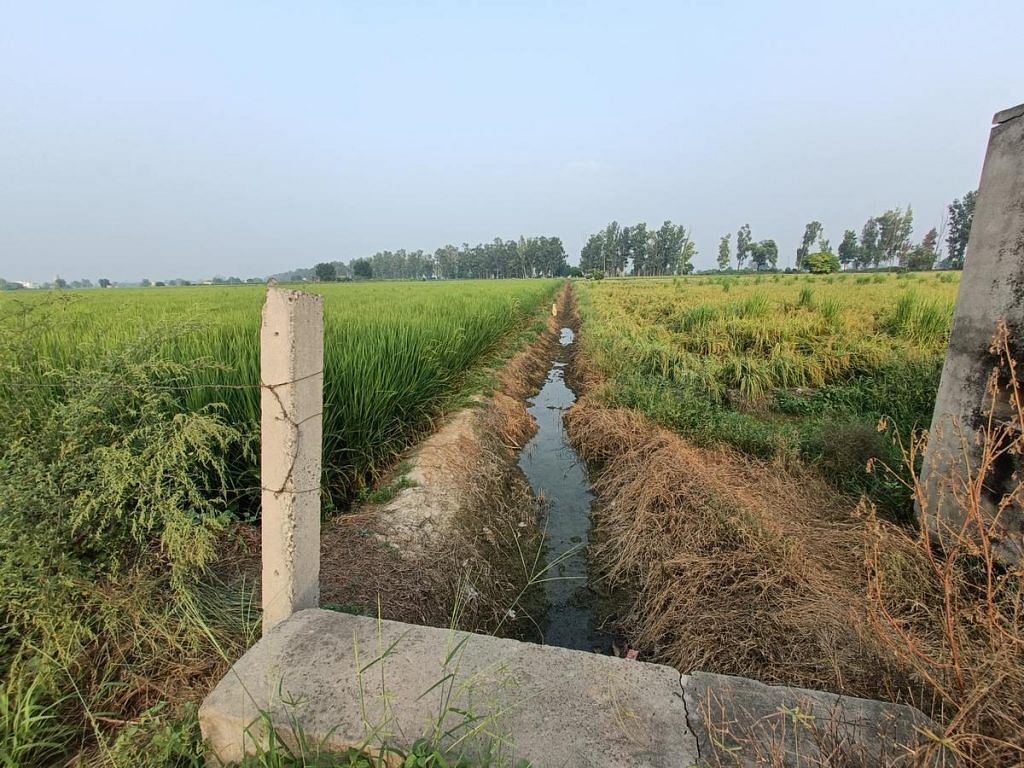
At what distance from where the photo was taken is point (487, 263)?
8612cm

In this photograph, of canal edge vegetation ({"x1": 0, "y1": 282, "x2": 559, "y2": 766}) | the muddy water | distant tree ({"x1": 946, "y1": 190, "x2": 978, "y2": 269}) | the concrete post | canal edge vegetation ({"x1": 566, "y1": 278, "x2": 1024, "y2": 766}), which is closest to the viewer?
canal edge vegetation ({"x1": 566, "y1": 278, "x2": 1024, "y2": 766})

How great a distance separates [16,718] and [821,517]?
4.19m

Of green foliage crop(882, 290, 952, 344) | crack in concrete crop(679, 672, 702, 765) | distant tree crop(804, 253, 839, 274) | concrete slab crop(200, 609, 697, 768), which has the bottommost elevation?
crack in concrete crop(679, 672, 702, 765)

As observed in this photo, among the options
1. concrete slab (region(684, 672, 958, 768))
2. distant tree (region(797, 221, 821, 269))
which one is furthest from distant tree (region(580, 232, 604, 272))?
concrete slab (region(684, 672, 958, 768))

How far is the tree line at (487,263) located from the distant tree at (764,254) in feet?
107

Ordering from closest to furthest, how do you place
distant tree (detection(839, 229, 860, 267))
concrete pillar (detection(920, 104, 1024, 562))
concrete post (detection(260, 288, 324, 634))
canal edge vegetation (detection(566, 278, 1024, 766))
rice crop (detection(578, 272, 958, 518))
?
canal edge vegetation (detection(566, 278, 1024, 766))
concrete post (detection(260, 288, 324, 634))
concrete pillar (detection(920, 104, 1024, 562))
rice crop (detection(578, 272, 958, 518))
distant tree (detection(839, 229, 860, 267))

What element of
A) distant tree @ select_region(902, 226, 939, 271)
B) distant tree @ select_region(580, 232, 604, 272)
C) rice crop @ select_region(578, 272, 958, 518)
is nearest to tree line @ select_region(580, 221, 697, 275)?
distant tree @ select_region(580, 232, 604, 272)

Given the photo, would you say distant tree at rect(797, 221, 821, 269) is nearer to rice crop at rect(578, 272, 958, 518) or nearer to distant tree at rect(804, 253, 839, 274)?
distant tree at rect(804, 253, 839, 274)

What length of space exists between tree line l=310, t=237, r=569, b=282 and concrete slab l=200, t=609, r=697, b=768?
7336cm

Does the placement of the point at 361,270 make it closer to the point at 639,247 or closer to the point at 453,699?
the point at 639,247

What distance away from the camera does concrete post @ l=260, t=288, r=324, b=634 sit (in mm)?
1478

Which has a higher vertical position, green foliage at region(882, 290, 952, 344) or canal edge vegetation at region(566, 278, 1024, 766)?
green foliage at region(882, 290, 952, 344)

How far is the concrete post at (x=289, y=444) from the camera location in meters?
1.48

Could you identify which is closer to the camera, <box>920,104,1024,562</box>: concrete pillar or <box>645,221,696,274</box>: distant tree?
<box>920,104,1024,562</box>: concrete pillar
